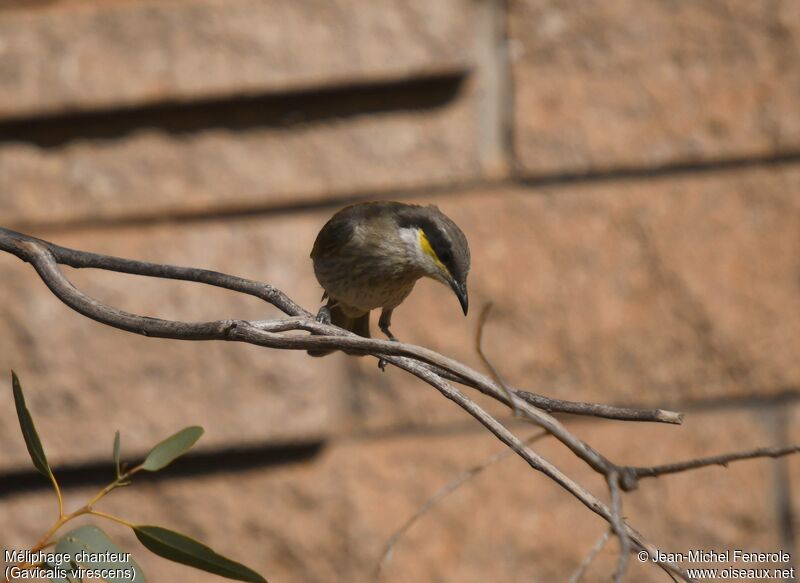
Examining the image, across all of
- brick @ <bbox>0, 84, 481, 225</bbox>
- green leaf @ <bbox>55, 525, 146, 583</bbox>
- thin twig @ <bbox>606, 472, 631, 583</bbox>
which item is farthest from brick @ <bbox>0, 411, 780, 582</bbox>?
thin twig @ <bbox>606, 472, 631, 583</bbox>

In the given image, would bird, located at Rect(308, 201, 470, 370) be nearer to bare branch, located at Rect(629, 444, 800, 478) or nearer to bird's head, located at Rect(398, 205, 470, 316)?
bird's head, located at Rect(398, 205, 470, 316)

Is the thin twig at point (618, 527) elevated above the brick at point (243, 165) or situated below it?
above

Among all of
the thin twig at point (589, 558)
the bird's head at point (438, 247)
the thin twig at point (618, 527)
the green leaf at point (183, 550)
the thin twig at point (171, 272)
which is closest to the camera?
the thin twig at point (618, 527)

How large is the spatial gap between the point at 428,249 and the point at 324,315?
1.07ft

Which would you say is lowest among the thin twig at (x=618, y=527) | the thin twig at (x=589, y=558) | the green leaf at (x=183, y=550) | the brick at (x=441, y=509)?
the brick at (x=441, y=509)

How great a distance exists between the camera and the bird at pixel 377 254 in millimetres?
2264

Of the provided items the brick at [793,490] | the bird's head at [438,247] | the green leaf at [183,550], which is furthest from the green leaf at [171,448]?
the brick at [793,490]

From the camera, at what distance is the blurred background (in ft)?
8.01

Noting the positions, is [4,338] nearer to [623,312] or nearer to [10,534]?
[10,534]

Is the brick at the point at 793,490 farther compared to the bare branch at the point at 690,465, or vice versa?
the brick at the point at 793,490

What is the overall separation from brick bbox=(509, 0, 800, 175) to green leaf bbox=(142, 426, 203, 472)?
1.38 m

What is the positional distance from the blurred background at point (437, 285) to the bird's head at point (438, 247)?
0.21 meters

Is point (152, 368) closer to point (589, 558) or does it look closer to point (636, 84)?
point (636, 84)

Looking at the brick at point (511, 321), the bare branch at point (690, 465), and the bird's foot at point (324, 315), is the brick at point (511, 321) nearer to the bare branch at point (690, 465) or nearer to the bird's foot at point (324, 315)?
the bird's foot at point (324, 315)
